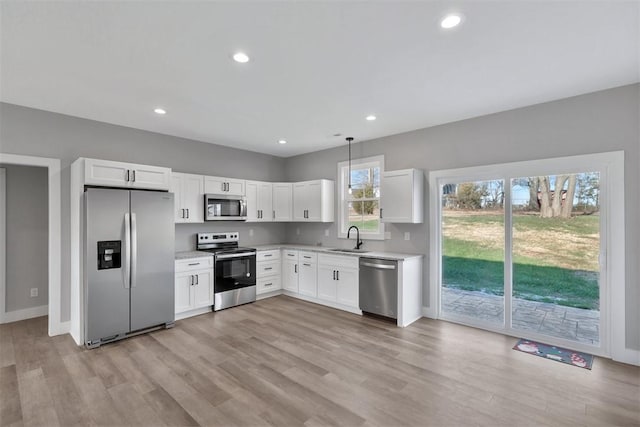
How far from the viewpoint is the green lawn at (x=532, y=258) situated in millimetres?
3350

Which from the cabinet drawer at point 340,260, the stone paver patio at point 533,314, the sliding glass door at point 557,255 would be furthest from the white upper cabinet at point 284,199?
the sliding glass door at point 557,255

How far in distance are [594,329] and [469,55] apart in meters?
3.25

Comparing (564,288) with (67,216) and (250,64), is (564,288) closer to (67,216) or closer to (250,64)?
(250,64)

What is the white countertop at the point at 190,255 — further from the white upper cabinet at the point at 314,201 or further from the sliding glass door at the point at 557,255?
the sliding glass door at the point at 557,255

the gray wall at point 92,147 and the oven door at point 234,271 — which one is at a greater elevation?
the gray wall at point 92,147

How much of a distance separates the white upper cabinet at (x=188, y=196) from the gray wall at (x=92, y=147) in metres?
0.35

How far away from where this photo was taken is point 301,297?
541 centimetres

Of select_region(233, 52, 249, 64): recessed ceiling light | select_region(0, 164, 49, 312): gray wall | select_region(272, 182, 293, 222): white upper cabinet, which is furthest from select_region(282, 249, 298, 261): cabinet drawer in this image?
select_region(0, 164, 49, 312): gray wall

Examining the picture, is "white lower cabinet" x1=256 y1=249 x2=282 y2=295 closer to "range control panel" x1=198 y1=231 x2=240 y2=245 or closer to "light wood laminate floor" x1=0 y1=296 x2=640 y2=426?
"range control panel" x1=198 y1=231 x2=240 y2=245

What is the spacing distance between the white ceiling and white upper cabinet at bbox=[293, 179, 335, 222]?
72.3 inches

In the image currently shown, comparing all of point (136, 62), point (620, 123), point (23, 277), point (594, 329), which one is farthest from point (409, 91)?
point (23, 277)

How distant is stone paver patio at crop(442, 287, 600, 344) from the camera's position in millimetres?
3309

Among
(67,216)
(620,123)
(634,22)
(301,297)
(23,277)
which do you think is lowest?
(301,297)

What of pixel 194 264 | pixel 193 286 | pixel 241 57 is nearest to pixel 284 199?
pixel 194 264
